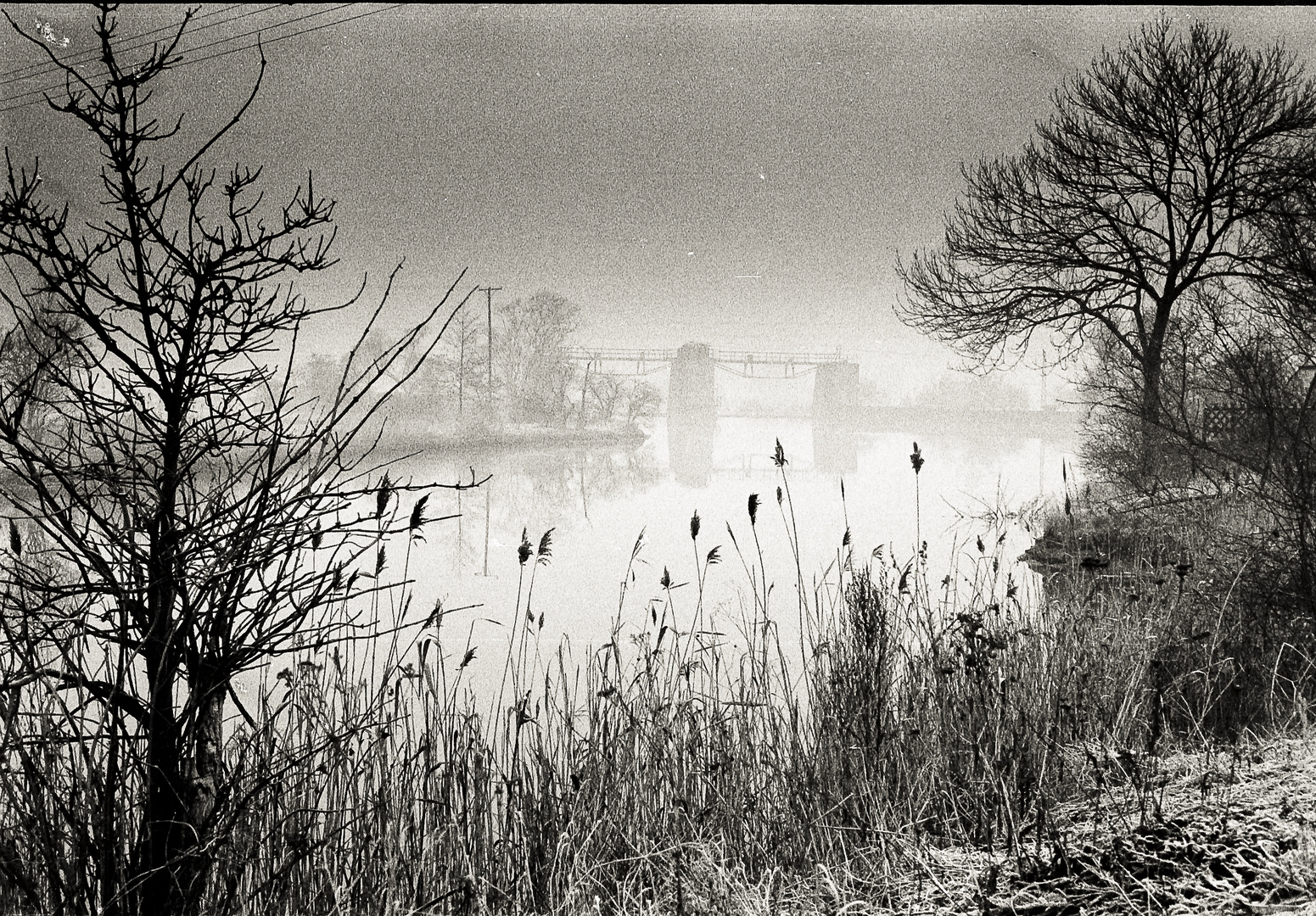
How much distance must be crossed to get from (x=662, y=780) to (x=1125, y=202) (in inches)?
316

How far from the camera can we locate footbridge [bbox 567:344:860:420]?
16047mm

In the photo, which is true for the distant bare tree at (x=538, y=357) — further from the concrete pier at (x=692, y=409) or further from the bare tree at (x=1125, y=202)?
the bare tree at (x=1125, y=202)

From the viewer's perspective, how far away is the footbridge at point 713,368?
1605 centimetres

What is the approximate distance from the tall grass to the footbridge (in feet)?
40.1

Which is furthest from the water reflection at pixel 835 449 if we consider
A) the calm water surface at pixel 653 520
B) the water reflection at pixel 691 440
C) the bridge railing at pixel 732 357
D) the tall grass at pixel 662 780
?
the tall grass at pixel 662 780

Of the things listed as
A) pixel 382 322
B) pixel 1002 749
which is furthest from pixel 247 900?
pixel 382 322

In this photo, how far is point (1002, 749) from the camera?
7.13 ft

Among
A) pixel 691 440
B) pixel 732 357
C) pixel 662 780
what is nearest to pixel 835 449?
pixel 691 440

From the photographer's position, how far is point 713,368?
60.4 ft

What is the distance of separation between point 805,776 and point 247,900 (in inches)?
59.0

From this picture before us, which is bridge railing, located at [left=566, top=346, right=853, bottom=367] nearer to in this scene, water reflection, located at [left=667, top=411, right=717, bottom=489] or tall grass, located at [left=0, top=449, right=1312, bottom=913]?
water reflection, located at [left=667, top=411, right=717, bottom=489]

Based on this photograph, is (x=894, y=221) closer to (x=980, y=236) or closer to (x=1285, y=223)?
(x=980, y=236)

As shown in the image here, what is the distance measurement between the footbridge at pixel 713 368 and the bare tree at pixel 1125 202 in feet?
20.6

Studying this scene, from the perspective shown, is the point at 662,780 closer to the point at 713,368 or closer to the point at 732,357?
the point at 732,357
